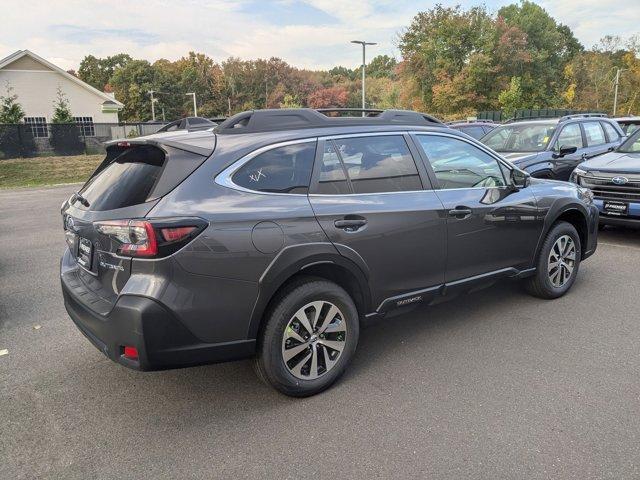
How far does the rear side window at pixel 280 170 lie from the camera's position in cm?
306

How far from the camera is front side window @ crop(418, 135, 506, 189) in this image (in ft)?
13.0

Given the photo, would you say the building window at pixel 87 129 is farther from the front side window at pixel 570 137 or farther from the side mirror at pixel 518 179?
the side mirror at pixel 518 179

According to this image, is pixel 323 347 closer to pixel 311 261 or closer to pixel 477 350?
pixel 311 261

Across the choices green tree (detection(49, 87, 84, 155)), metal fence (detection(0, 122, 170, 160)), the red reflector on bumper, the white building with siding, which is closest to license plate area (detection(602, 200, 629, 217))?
the red reflector on bumper

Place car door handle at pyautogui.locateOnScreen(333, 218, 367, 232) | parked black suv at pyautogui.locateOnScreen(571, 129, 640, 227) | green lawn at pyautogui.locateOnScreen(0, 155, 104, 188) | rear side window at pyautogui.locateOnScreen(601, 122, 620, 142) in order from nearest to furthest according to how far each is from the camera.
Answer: car door handle at pyautogui.locateOnScreen(333, 218, 367, 232) < parked black suv at pyautogui.locateOnScreen(571, 129, 640, 227) < rear side window at pyautogui.locateOnScreen(601, 122, 620, 142) < green lawn at pyautogui.locateOnScreen(0, 155, 104, 188)

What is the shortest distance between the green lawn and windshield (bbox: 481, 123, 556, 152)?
1581cm

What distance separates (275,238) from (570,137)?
8045 millimetres

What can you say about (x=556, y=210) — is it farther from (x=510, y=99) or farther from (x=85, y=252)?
(x=510, y=99)

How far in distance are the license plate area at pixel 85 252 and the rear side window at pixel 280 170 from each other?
967 millimetres

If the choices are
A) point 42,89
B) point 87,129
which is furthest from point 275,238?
point 42,89

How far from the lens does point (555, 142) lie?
8898 mm

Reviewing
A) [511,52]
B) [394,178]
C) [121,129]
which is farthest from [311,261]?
[511,52]

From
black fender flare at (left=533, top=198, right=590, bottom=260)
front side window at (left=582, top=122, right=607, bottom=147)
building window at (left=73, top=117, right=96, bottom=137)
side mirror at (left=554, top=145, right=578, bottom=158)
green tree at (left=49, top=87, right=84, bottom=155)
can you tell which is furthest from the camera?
building window at (left=73, top=117, right=96, bottom=137)

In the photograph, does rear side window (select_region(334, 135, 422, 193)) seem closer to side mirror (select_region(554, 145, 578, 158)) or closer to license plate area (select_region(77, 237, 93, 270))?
license plate area (select_region(77, 237, 93, 270))
